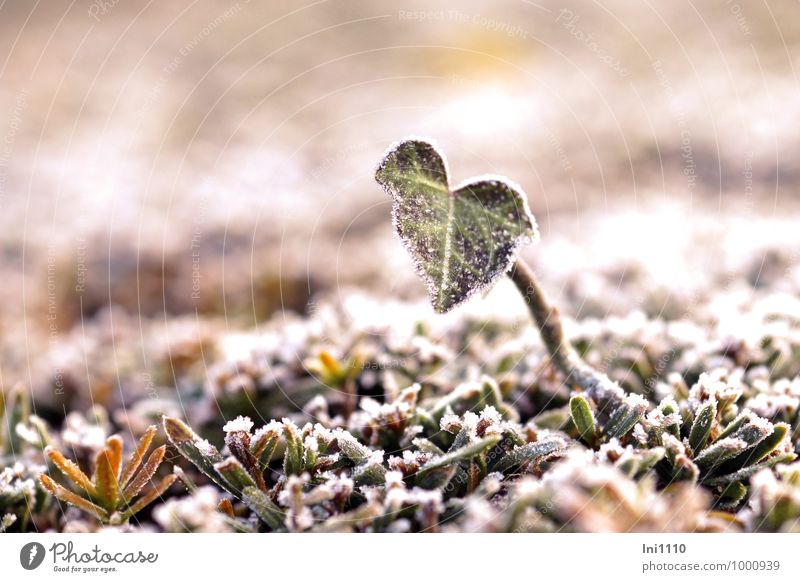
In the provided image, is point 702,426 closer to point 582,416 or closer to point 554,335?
point 582,416

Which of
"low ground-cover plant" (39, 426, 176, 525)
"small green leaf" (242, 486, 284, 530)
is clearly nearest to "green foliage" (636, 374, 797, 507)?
"small green leaf" (242, 486, 284, 530)

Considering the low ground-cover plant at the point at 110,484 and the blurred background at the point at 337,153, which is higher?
the blurred background at the point at 337,153

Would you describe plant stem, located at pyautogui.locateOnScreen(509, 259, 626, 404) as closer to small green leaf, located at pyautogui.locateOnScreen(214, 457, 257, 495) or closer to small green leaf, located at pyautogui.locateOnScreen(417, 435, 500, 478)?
small green leaf, located at pyautogui.locateOnScreen(417, 435, 500, 478)

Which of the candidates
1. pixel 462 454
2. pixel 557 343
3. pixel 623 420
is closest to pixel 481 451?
pixel 462 454

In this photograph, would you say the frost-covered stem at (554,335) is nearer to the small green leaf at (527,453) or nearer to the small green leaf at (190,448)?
the small green leaf at (527,453)
